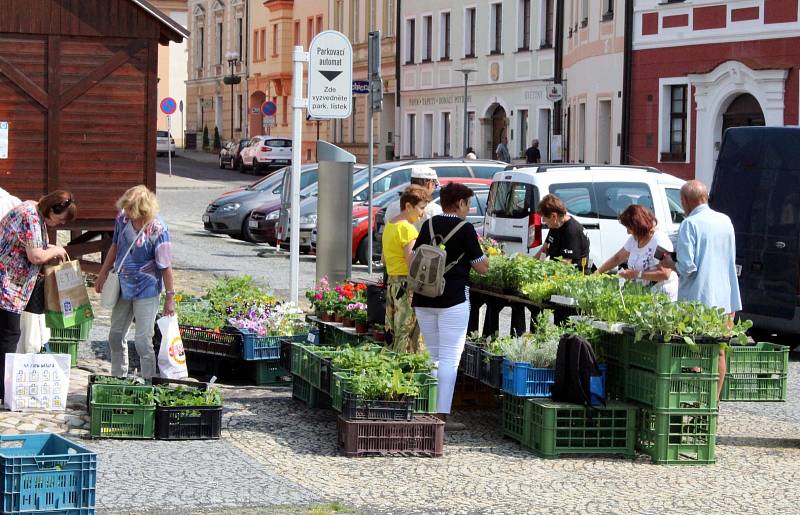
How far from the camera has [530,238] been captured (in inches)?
733

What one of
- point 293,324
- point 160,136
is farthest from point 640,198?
point 160,136

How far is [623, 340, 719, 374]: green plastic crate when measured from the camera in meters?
9.52

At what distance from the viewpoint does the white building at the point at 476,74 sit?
150 feet

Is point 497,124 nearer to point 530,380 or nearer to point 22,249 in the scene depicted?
point 22,249

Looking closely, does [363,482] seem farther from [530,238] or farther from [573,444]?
[530,238]

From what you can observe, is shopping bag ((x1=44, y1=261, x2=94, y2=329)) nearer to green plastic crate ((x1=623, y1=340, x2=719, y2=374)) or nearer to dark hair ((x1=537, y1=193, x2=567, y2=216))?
green plastic crate ((x1=623, y1=340, x2=719, y2=374))

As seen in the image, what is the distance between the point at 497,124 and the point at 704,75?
17.9 m

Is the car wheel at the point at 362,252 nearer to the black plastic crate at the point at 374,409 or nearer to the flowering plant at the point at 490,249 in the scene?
the flowering plant at the point at 490,249

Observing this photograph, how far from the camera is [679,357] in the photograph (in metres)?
9.55

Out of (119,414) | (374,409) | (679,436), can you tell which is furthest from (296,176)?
(679,436)

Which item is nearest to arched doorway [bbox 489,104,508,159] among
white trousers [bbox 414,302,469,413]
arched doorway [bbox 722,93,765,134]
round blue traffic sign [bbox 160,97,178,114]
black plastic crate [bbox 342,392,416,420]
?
round blue traffic sign [bbox 160,97,178,114]

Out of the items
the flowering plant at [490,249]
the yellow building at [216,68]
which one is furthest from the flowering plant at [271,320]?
the yellow building at [216,68]

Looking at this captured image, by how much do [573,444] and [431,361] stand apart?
1.11 metres

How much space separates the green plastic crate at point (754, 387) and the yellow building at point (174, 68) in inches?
3176
